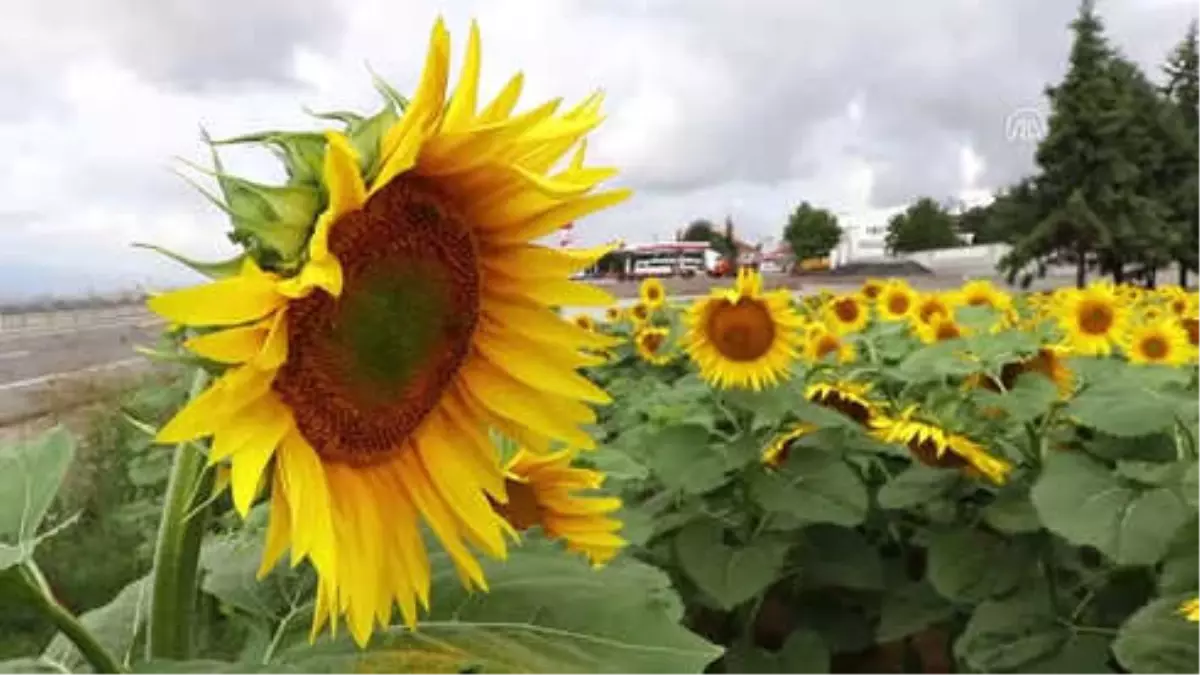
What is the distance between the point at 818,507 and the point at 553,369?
1794 mm

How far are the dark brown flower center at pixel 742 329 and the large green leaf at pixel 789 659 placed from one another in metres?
0.71

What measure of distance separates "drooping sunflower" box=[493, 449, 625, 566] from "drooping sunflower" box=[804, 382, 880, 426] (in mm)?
1782

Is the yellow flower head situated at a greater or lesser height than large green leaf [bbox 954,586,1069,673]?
greater

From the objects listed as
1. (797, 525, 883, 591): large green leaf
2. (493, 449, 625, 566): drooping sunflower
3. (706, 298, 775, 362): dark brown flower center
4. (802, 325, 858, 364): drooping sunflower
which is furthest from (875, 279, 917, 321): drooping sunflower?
(493, 449, 625, 566): drooping sunflower

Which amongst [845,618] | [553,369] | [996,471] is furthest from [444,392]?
[845,618]

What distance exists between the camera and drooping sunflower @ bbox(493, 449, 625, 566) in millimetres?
1301

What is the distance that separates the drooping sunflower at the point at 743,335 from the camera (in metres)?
3.26

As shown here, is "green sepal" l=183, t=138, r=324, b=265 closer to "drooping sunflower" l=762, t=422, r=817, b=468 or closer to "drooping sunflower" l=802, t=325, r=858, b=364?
"drooping sunflower" l=762, t=422, r=817, b=468

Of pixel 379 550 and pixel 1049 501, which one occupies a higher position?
pixel 379 550

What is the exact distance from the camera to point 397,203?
0.93 meters

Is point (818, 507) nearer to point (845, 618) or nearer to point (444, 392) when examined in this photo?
point (845, 618)

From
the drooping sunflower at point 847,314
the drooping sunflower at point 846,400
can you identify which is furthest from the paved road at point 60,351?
the drooping sunflower at point 846,400

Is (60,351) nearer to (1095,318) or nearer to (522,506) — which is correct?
(1095,318)

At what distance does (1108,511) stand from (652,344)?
3.18 m
